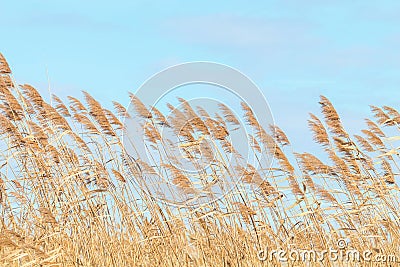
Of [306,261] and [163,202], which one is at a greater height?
[163,202]

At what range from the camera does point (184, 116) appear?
16.0ft

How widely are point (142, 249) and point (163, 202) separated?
0.40m

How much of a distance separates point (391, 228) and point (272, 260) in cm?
101

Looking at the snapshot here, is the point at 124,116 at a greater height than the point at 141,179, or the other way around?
the point at 124,116

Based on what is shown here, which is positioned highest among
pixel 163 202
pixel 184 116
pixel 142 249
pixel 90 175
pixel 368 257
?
pixel 184 116

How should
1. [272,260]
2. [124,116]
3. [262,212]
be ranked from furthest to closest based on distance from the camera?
1. [124,116]
2. [262,212]
3. [272,260]

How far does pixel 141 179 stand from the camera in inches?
194

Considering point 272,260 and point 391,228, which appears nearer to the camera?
point 272,260

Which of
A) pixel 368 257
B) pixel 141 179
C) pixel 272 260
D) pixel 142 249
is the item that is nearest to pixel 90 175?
pixel 141 179

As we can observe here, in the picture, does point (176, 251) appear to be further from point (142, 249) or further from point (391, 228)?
point (391, 228)

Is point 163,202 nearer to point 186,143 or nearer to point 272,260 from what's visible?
point 186,143

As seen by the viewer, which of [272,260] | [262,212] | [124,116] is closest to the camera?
[272,260]

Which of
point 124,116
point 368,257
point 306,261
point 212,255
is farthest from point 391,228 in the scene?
point 124,116

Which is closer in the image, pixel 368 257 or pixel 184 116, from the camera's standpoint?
pixel 368 257
